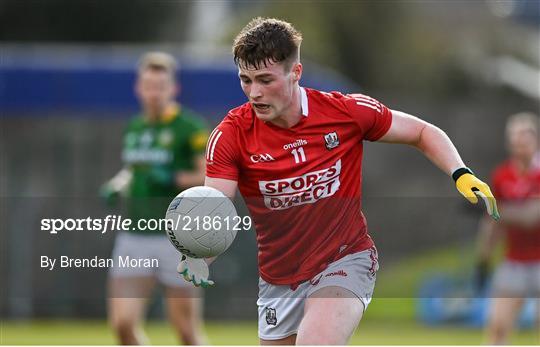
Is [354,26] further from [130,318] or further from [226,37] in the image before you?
[130,318]

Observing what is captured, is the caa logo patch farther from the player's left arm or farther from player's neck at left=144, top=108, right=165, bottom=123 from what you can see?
player's neck at left=144, top=108, right=165, bottom=123

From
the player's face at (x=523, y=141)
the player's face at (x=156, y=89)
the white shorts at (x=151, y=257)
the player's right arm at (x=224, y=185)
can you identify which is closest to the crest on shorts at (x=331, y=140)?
the player's right arm at (x=224, y=185)

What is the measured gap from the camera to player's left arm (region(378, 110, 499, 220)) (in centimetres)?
598

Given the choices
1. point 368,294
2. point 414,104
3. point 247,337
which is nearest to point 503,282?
point 247,337

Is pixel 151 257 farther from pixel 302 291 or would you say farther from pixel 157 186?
pixel 302 291

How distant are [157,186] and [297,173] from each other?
336cm

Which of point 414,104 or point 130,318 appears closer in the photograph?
point 130,318

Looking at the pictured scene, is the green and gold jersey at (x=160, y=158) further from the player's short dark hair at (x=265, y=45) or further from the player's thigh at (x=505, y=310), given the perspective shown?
the player's short dark hair at (x=265, y=45)

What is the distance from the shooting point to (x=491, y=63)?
2886cm

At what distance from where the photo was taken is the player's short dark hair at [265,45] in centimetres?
584

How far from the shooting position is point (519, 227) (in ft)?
35.0

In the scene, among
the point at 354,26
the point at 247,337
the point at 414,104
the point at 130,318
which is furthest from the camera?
the point at 354,26

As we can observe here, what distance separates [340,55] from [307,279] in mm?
20747

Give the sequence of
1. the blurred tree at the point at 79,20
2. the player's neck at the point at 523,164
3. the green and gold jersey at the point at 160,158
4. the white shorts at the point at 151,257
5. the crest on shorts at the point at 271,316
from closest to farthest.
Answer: the crest on shorts at the point at 271,316, the white shorts at the point at 151,257, the green and gold jersey at the point at 160,158, the player's neck at the point at 523,164, the blurred tree at the point at 79,20
